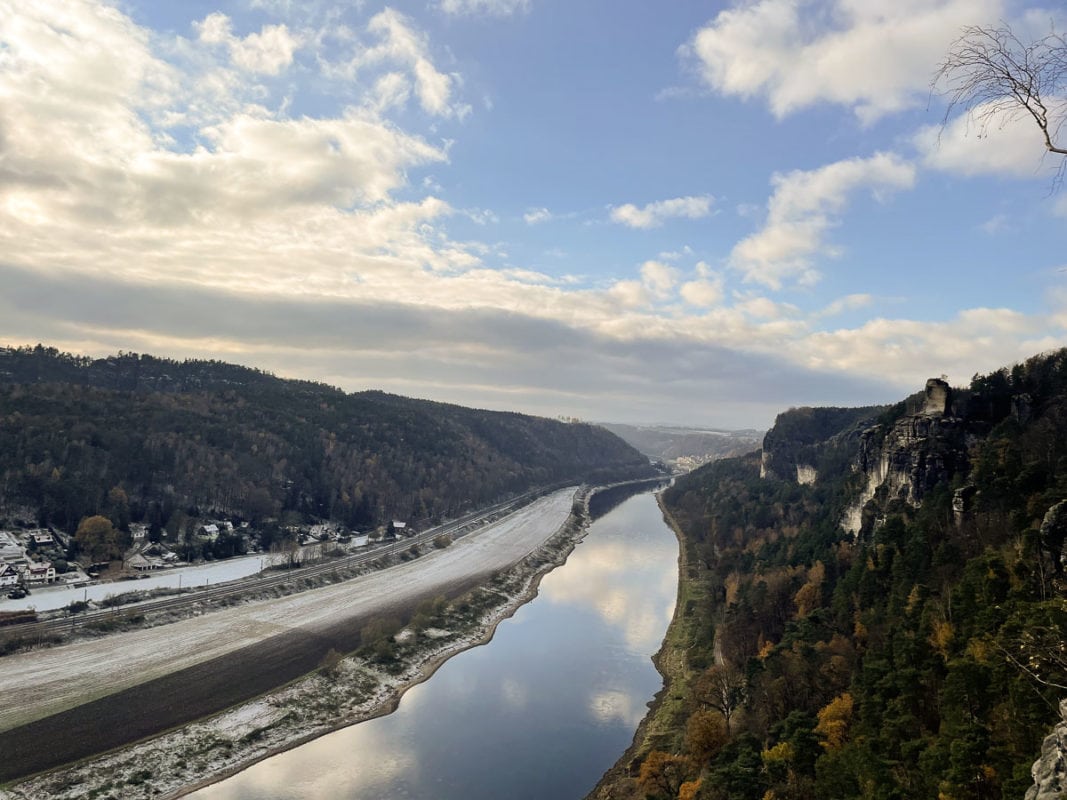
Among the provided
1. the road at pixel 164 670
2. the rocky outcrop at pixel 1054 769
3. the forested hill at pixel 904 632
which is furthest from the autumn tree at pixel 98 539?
the rocky outcrop at pixel 1054 769

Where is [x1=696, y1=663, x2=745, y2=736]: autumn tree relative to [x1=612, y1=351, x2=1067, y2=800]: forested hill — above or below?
below

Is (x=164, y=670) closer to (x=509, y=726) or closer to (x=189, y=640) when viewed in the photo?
(x=189, y=640)

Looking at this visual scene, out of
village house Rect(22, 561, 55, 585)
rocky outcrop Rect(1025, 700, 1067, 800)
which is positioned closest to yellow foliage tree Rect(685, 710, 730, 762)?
Answer: rocky outcrop Rect(1025, 700, 1067, 800)

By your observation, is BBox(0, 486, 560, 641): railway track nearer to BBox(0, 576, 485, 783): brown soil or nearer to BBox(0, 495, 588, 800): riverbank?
BBox(0, 576, 485, 783): brown soil

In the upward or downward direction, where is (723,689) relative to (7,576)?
upward

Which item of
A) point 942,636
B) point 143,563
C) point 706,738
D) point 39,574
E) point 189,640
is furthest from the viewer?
point 143,563

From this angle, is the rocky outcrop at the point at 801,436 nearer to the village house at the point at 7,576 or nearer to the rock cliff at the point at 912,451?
the rock cliff at the point at 912,451

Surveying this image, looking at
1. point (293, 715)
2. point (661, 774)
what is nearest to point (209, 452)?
point (293, 715)

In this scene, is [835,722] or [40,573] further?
[40,573]
